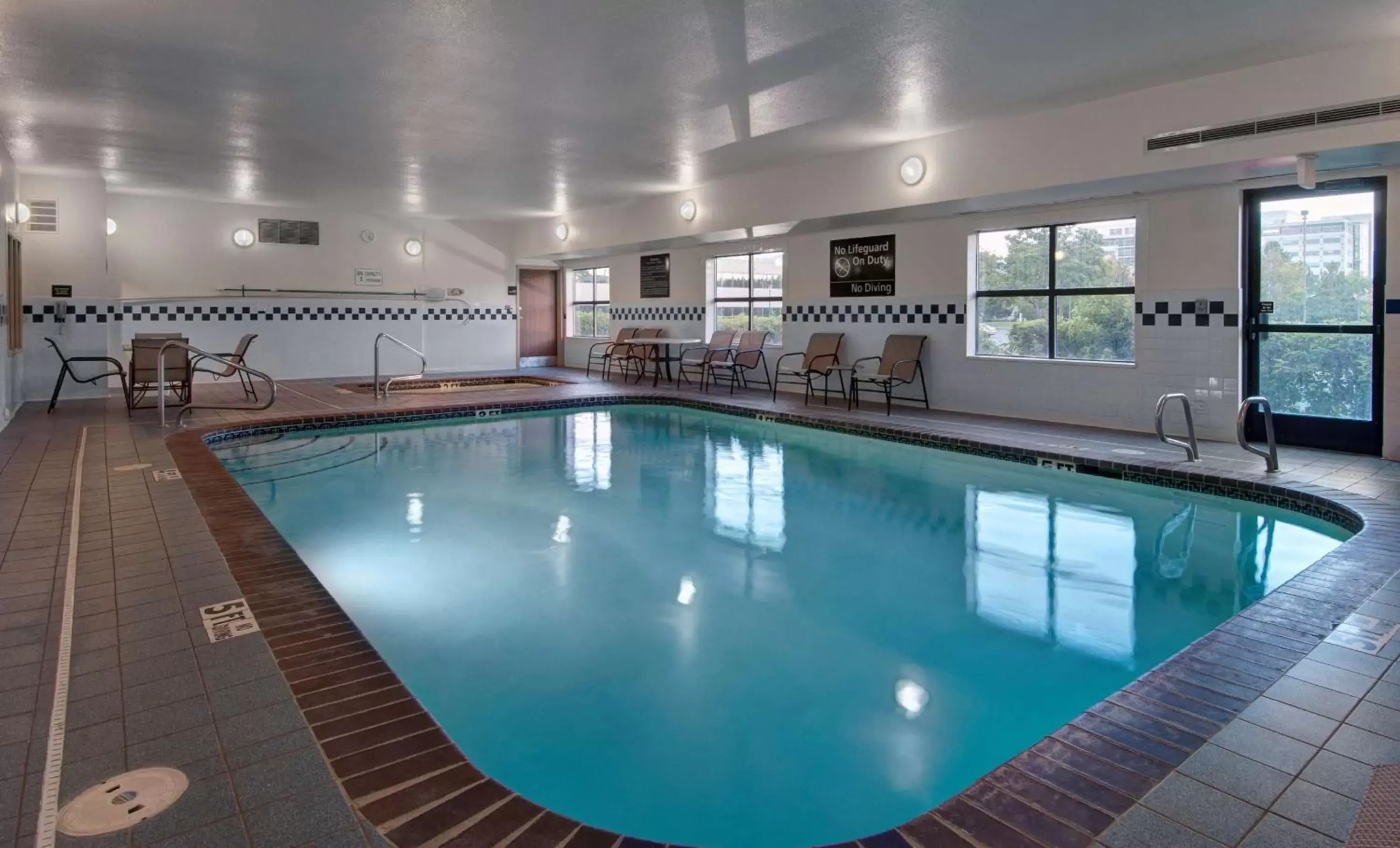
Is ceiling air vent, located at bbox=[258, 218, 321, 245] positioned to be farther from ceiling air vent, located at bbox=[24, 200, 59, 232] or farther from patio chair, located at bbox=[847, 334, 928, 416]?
patio chair, located at bbox=[847, 334, 928, 416]

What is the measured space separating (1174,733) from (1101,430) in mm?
5029

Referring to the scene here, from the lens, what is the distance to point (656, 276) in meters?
11.1

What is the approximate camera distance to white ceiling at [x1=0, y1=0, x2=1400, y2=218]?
391cm

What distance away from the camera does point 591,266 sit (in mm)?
12367

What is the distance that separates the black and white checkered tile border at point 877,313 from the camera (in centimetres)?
758

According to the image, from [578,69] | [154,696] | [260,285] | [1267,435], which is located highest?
[578,69]

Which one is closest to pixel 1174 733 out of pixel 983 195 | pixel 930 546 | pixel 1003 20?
pixel 930 546

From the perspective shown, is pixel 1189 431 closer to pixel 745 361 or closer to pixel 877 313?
pixel 877 313

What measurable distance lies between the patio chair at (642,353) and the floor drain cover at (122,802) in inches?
353

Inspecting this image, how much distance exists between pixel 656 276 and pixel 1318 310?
289 inches

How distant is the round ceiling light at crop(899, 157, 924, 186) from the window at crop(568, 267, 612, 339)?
19.6ft

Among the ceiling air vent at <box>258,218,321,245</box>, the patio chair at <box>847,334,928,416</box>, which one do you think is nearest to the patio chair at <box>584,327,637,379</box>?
the patio chair at <box>847,334,928,416</box>

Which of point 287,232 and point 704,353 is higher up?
point 287,232

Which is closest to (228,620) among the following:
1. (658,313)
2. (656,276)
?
(658,313)
